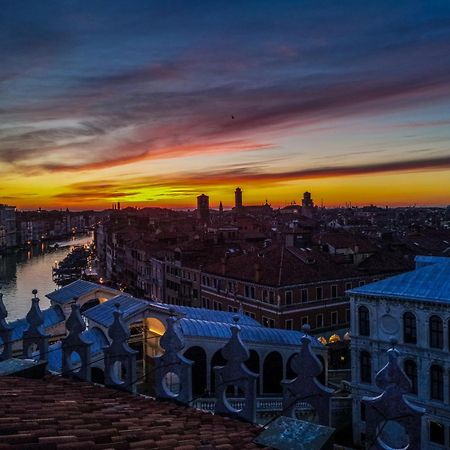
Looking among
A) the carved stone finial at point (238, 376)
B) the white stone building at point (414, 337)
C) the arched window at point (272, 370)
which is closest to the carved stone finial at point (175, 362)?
the carved stone finial at point (238, 376)

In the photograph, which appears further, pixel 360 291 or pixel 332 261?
pixel 332 261

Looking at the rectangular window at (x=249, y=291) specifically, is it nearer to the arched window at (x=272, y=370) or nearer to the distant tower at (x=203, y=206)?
the arched window at (x=272, y=370)

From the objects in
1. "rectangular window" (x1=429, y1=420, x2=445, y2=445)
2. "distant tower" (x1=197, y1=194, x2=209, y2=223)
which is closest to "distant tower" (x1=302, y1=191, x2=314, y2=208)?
"distant tower" (x1=197, y1=194, x2=209, y2=223)

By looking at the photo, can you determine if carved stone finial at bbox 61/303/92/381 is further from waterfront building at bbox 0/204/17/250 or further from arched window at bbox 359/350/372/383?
waterfront building at bbox 0/204/17/250

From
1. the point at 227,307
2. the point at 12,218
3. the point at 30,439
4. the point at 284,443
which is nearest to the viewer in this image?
the point at 30,439

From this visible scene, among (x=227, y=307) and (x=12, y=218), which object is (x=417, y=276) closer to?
(x=227, y=307)

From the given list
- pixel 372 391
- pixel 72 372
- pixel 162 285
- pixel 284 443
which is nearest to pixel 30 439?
pixel 284 443

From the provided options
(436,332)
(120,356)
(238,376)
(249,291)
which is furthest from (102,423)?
(249,291)
